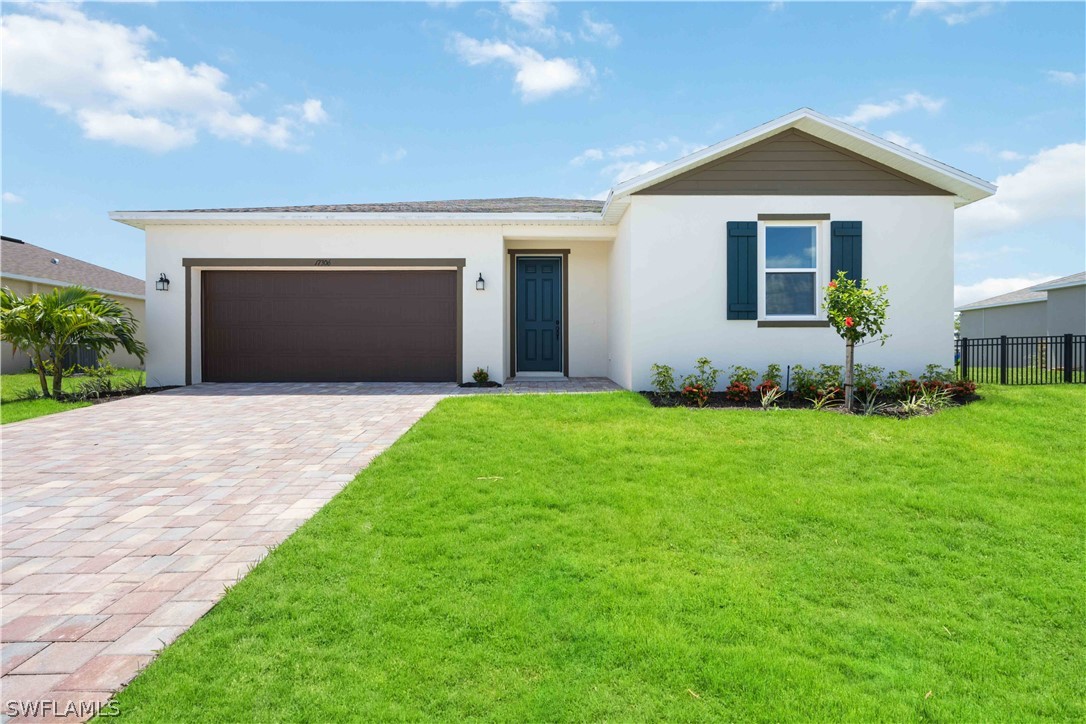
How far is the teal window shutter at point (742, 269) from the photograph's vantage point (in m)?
8.42

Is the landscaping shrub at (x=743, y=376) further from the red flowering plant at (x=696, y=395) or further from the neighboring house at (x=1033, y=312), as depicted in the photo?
the neighboring house at (x=1033, y=312)

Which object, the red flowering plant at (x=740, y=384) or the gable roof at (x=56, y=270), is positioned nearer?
the red flowering plant at (x=740, y=384)

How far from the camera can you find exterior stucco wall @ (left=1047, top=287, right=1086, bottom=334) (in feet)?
53.9

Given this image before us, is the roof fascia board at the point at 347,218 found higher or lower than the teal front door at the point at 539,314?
higher

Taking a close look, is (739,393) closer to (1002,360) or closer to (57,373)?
(1002,360)

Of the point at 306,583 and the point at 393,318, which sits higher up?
the point at 393,318

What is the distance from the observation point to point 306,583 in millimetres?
2670

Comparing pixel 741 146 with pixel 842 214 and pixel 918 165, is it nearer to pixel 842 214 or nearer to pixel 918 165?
Result: pixel 842 214

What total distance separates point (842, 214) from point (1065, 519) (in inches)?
246

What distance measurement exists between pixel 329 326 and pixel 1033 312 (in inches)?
1021

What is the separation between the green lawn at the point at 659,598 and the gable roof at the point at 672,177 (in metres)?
5.39

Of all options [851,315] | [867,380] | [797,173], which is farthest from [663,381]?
[797,173]

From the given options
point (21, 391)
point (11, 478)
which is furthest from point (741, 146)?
point (21, 391)

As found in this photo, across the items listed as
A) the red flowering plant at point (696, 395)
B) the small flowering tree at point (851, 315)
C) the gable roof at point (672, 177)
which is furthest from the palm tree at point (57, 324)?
the small flowering tree at point (851, 315)
